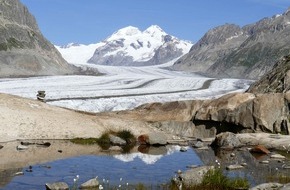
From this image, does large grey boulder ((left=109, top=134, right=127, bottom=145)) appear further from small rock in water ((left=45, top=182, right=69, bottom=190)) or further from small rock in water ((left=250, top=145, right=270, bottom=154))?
small rock in water ((left=45, top=182, right=69, bottom=190))

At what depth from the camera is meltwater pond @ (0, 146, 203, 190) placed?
24531mm

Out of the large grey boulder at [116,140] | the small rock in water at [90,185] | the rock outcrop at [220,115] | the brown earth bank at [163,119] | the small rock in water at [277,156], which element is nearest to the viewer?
the small rock in water at [90,185]

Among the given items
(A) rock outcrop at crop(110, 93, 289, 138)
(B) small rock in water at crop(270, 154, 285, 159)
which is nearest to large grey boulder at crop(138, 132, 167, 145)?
(A) rock outcrop at crop(110, 93, 289, 138)

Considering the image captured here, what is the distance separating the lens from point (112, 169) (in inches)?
1141

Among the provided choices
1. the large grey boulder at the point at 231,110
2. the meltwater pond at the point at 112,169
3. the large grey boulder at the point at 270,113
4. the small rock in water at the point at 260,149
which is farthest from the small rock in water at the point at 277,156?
the large grey boulder at the point at 231,110

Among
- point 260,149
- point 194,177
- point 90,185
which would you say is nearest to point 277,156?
point 260,149

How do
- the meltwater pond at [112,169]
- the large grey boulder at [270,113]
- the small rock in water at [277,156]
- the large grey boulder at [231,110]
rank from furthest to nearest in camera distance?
1. the large grey boulder at [231,110]
2. the large grey boulder at [270,113]
3. the small rock in water at [277,156]
4. the meltwater pond at [112,169]

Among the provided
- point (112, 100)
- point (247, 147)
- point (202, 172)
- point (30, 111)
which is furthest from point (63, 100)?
point (202, 172)

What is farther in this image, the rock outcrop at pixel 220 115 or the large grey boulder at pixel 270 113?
the rock outcrop at pixel 220 115

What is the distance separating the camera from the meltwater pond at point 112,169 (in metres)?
24.5

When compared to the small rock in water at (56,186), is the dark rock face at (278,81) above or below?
above

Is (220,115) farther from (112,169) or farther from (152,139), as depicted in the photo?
(112,169)

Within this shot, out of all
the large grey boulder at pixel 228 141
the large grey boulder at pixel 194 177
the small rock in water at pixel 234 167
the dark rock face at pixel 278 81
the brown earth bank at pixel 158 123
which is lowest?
the small rock in water at pixel 234 167

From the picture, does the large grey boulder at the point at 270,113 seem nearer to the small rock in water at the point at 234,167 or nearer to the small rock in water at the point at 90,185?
the small rock in water at the point at 234,167
